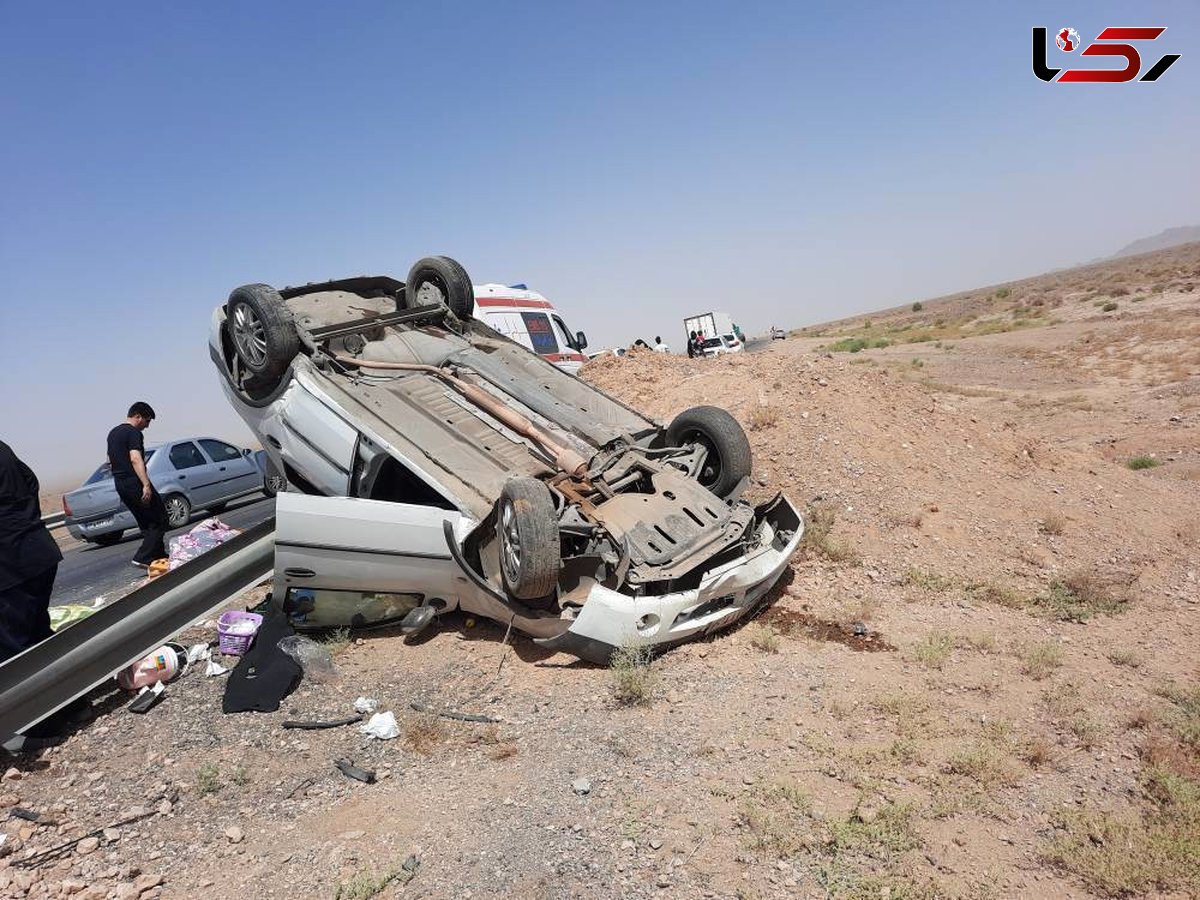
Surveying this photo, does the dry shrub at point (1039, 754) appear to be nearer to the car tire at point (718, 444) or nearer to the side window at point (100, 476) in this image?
the car tire at point (718, 444)

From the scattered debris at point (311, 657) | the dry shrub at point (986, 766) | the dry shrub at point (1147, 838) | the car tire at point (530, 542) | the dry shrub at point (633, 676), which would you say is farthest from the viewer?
the scattered debris at point (311, 657)

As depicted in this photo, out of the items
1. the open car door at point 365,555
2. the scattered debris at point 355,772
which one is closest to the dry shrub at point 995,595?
the open car door at point 365,555

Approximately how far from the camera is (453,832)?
3.10 metres

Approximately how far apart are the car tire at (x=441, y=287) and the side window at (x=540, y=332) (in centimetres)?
565

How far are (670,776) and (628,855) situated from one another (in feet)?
1.84

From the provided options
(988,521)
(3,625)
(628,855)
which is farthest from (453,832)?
(988,521)

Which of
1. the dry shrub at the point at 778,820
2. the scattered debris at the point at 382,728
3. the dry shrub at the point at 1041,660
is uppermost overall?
the scattered debris at the point at 382,728

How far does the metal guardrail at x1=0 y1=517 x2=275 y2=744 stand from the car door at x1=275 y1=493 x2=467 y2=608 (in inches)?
19.1

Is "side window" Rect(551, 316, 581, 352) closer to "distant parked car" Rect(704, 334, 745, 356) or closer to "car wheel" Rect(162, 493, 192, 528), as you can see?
"car wheel" Rect(162, 493, 192, 528)

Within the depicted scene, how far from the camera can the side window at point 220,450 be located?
1173 cm

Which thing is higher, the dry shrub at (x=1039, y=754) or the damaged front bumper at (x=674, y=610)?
the damaged front bumper at (x=674, y=610)

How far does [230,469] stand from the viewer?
1182 centimetres

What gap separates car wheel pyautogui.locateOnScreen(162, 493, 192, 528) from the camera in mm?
10664

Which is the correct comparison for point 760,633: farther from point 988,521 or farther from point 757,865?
point 988,521
